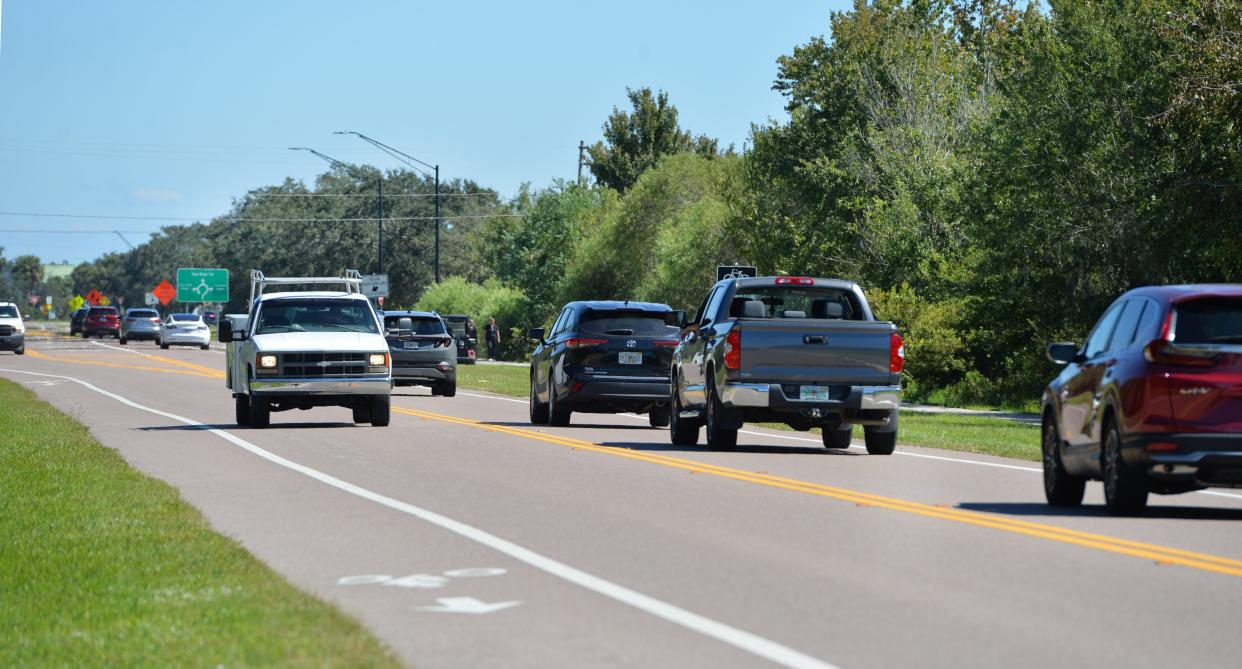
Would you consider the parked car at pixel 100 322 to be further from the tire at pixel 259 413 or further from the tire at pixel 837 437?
the tire at pixel 837 437

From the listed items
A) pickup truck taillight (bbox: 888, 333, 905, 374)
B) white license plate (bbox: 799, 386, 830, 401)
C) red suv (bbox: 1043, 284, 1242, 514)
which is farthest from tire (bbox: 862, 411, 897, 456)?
red suv (bbox: 1043, 284, 1242, 514)

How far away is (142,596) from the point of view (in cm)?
1001

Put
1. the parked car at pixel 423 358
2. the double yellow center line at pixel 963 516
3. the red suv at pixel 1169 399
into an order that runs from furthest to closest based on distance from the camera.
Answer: the parked car at pixel 423 358, the red suv at pixel 1169 399, the double yellow center line at pixel 963 516

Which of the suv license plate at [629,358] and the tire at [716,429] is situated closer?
the tire at [716,429]

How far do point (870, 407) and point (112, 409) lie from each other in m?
16.4

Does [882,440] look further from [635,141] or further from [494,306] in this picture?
[635,141]

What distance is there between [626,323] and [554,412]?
1688 mm

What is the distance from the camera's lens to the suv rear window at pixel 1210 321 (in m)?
14.2

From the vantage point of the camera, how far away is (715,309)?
2305 centimetres

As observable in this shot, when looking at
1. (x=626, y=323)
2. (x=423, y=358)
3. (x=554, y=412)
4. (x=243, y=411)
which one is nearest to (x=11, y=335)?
(x=423, y=358)

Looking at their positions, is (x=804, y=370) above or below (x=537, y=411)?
above

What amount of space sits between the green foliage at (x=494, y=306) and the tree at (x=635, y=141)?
13.5 m

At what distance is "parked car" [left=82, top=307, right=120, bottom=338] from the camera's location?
344 feet

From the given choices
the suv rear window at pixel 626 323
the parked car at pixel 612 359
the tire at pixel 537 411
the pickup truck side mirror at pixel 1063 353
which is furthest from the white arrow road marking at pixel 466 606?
the tire at pixel 537 411
